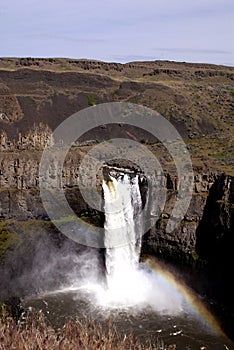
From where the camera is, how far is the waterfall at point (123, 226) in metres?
47.8

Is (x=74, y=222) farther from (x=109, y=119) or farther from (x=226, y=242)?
(x=109, y=119)

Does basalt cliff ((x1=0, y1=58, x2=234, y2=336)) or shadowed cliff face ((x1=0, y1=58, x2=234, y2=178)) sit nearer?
basalt cliff ((x1=0, y1=58, x2=234, y2=336))

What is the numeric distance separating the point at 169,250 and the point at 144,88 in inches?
2024

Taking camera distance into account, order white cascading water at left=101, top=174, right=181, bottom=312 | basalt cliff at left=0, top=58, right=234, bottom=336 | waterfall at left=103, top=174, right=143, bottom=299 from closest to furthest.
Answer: white cascading water at left=101, top=174, right=181, bottom=312, basalt cliff at left=0, top=58, right=234, bottom=336, waterfall at left=103, top=174, right=143, bottom=299

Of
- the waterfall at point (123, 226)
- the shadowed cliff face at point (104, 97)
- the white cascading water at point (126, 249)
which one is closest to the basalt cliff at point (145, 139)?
the shadowed cliff face at point (104, 97)

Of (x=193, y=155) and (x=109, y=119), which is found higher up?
(x=109, y=119)

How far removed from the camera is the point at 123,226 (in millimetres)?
49281

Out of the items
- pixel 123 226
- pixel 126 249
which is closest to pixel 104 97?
pixel 123 226

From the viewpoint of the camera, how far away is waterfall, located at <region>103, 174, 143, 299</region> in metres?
47.8

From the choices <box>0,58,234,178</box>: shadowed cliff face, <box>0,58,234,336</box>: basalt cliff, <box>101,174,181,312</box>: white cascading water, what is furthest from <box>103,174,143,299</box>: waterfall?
<box>0,58,234,178</box>: shadowed cliff face

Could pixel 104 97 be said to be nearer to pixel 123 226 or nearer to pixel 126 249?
pixel 123 226

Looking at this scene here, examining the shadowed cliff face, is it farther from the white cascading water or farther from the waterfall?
the white cascading water

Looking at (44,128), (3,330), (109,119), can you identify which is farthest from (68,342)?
(109,119)

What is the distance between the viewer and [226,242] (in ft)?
144
